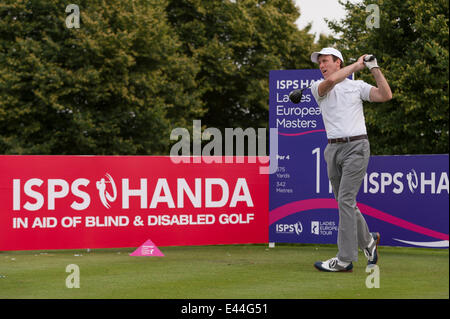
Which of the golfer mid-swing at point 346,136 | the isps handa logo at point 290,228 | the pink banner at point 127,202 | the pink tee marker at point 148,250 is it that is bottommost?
the pink tee marker at point 148,250

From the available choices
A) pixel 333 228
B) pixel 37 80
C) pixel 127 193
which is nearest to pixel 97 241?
pixel 127 193

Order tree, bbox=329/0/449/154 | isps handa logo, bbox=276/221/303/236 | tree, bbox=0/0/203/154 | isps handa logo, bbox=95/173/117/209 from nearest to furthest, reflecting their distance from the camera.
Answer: isps handa logo, bbox=95/173/117/209
isps handa logo, bbox=276/221/303/236
tree, bbox=329/0/449/154
tree, bbox=0/0/203/154

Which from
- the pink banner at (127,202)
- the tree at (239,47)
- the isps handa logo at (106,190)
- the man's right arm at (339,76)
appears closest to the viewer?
the man's right arm at (339,76)

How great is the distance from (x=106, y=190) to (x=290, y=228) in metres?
2.42

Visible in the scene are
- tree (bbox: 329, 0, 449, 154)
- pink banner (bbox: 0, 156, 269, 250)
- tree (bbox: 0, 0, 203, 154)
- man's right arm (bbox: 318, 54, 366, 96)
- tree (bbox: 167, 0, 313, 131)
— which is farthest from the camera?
tree (bbox: 167, 0, 313, 131)

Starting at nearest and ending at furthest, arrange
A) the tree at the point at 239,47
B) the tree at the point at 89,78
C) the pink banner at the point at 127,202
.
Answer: the pink banner at the point at 127,202 < the tree at the point at 89,78 < the tree at the point at 239,47

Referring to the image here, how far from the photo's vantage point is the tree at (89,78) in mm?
28359

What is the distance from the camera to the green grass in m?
5.32

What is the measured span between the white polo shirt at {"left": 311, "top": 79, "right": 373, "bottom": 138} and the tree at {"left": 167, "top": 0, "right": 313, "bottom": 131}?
89.2 feet

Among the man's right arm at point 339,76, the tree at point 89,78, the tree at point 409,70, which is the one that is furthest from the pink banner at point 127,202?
the tree at point 89,78

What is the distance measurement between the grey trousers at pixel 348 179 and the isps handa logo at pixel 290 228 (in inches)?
109

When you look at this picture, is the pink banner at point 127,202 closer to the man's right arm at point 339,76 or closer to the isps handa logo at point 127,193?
the isps handa logo at point 127,193

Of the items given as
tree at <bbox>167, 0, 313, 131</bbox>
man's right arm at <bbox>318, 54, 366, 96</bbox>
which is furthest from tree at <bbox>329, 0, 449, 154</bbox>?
man's right arm at <bbox>318, 54, 366, 96</bbox>

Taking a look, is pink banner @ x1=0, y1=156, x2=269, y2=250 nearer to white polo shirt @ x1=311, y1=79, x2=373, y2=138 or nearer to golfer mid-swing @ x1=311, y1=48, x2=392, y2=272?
golfer mid-swing @ x1=311, y1=48, x2=392, y2=272
